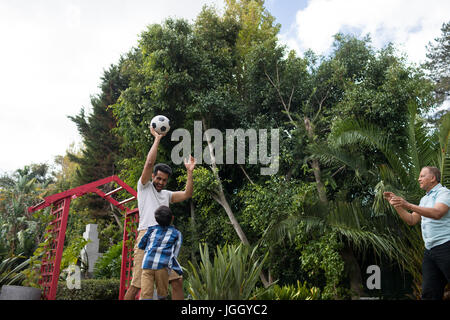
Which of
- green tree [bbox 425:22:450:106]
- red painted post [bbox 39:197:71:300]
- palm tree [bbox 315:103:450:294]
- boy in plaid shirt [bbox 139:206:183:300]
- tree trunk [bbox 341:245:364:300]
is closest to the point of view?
boy in plaid shirt [bbox 139:206:183:300]

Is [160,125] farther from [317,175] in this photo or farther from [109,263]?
[109,263]

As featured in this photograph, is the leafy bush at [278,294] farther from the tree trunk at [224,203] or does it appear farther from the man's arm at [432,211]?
the tree trunk at [224,203]

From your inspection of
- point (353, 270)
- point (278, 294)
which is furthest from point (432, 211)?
point (353, 270)

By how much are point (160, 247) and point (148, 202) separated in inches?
19.6

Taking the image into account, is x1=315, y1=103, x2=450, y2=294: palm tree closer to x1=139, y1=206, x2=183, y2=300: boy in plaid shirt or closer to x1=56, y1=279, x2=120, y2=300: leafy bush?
x1=139, y1=206, x2=183, y2=300: boy in plaid shirt

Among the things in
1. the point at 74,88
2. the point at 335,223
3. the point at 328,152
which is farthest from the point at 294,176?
the point at 74,88

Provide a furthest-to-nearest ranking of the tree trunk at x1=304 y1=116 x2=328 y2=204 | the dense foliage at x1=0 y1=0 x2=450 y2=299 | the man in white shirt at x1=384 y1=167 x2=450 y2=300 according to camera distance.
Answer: the tree trunk at x1=304 y1=116 x2=328 y2=204 → the dense foliage at x1=0 y1=0 x2=450 y2=299 → the man in white shirt at x1=384 y1=167 x2=450 y2=300

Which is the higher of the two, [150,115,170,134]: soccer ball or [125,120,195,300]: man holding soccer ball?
[150,115,170,134]: soccer ball

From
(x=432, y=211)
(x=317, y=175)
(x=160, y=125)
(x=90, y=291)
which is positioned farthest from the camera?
(x=317, y=175)

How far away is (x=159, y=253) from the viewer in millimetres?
3119

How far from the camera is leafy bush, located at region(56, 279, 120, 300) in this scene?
23.9 ft

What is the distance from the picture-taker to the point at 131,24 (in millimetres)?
12211

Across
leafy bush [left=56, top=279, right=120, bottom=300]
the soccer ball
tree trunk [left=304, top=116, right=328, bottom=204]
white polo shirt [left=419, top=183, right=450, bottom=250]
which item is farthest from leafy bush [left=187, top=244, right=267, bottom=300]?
tree trunk [left=304, top=116, right=328, bottom=204]

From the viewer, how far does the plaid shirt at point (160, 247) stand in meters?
3.11
